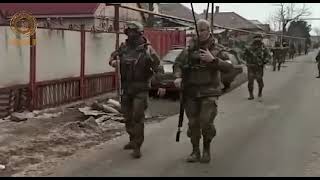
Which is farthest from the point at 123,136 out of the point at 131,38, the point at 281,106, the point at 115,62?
the point at 281,106

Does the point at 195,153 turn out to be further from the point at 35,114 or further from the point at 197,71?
the point at 35,114

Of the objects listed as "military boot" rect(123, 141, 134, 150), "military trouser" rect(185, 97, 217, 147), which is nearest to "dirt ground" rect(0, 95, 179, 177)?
"military boot" rect(123, 141, 134, 150)

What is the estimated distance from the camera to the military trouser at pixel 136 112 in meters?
7.64

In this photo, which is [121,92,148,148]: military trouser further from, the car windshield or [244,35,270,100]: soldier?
[244,35,270,100]: soldier

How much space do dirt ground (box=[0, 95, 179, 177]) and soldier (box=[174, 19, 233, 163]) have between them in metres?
1.99

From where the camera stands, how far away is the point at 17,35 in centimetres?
1096

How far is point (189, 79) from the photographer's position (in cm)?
716

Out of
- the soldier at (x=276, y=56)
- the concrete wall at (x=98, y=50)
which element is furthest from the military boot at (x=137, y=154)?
the soldier at (x=276, y=56)

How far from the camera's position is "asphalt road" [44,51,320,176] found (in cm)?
692

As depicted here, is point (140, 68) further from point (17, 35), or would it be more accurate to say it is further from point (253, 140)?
point (17, 35)

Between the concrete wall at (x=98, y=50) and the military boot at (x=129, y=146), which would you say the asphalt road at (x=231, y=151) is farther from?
the concrete wall at (x=98, y=50)

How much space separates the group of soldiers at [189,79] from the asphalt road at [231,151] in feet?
1.08

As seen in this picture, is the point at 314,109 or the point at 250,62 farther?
the point at 250,62

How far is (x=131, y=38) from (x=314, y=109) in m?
7.34
